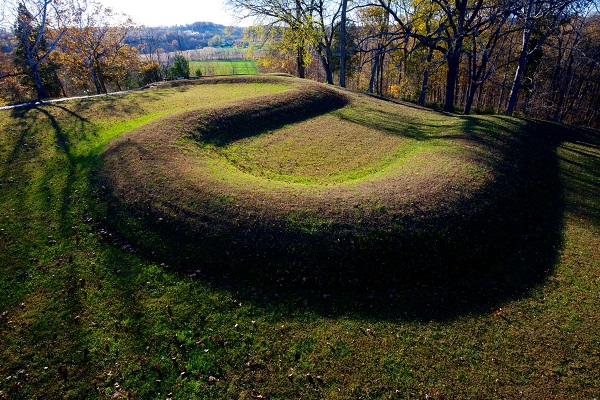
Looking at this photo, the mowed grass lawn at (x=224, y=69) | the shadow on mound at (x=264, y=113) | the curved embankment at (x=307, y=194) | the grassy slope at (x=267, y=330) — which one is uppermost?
the mowed grass lawn at (x=224, y=69)

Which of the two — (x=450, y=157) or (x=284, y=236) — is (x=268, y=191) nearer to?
(x=284, y=236)

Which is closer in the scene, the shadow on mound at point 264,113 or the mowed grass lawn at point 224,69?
the shadow on mound at point 264,113

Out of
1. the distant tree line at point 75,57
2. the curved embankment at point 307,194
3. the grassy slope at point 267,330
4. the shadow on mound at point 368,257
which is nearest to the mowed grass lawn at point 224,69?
the distant tree line at point 75,57

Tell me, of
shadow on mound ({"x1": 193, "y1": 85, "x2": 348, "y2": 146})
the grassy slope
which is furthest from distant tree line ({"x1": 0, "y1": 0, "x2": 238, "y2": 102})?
the grassy slope

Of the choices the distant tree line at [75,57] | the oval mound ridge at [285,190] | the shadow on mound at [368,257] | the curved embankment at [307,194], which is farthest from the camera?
the distant tree line at [75,57]

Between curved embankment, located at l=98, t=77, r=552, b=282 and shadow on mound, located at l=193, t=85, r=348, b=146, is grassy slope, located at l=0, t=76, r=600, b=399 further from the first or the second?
shadow on mound, located at l=193, t=85, r=348, b=146

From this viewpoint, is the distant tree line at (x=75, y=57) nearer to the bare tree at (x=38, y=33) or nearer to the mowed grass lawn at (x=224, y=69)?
the bare tree at (x=38, y=33)

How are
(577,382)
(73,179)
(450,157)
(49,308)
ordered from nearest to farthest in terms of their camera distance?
(577,382)
(49,308)
(73,179)
(450,157)

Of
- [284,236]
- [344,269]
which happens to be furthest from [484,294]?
[284,236]
